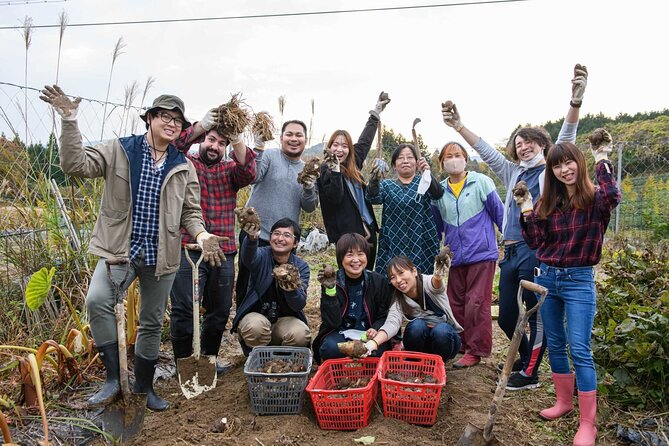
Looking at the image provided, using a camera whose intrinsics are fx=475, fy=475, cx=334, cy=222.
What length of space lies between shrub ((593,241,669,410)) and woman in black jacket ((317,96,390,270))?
1.67 m

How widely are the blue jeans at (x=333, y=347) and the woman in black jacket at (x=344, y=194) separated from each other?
2.29ft

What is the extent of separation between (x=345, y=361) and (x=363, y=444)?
0.60 m

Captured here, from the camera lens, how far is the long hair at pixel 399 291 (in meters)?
3.13

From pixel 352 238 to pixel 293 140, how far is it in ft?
2.92

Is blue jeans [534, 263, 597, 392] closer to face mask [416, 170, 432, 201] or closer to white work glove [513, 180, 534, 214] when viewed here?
white work glove [513, 180, 534, 214]

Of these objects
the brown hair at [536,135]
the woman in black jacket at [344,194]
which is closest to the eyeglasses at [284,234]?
the woman in black jacket at [344,194]

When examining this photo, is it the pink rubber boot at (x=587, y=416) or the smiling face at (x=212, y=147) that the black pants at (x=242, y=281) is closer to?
the smiling face at (x=212, y=147)

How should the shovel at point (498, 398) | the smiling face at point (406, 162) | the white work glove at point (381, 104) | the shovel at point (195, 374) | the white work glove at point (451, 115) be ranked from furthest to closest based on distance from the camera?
the white work glove at point (381, 104) → the smiling face at point (406, 162) → the white work glove at point (451, 115) → the shovel at point (195, 374) → the shovel at point (498, 398)

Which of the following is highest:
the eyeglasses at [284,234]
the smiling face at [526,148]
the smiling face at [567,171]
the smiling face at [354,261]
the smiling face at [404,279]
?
the smiling face at [526,148]

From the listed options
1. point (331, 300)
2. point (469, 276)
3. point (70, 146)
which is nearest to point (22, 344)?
point (70, 146)

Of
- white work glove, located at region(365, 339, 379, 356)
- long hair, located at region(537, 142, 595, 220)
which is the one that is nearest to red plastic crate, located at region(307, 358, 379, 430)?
white work glove, located at region(365, 339, 379, 356)

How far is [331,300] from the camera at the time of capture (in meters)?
3.00

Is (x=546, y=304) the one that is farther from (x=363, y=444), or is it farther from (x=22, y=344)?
(x=22, y=344)

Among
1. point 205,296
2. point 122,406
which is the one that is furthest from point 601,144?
point 122,406
